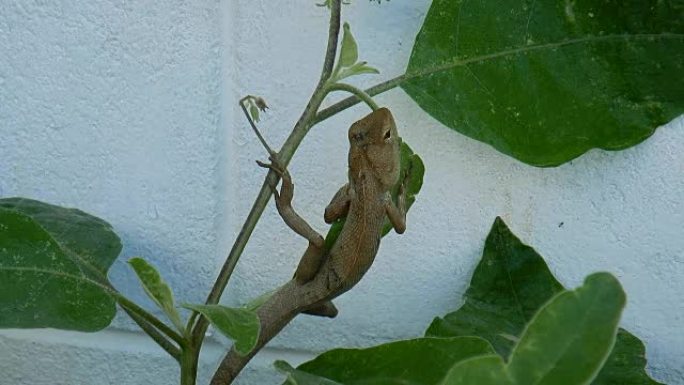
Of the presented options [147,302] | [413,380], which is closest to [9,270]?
[147,302]

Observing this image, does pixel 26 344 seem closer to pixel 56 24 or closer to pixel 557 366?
pixel 56 24

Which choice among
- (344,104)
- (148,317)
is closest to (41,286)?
(148,317)

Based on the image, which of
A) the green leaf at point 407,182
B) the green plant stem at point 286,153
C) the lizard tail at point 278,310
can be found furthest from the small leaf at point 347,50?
the lizard tail at point 278,310

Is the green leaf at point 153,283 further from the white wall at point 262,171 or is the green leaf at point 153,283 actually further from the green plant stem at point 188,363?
the white wall at point 262,171

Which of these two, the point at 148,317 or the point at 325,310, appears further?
the point at 325,310

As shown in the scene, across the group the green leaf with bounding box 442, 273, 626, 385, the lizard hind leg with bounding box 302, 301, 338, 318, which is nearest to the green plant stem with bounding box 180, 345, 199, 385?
the lizard hind leg with bounding box 302, 301, 338, 318

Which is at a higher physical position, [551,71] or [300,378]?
[551,71]

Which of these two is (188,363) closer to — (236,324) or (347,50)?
(236,324)
